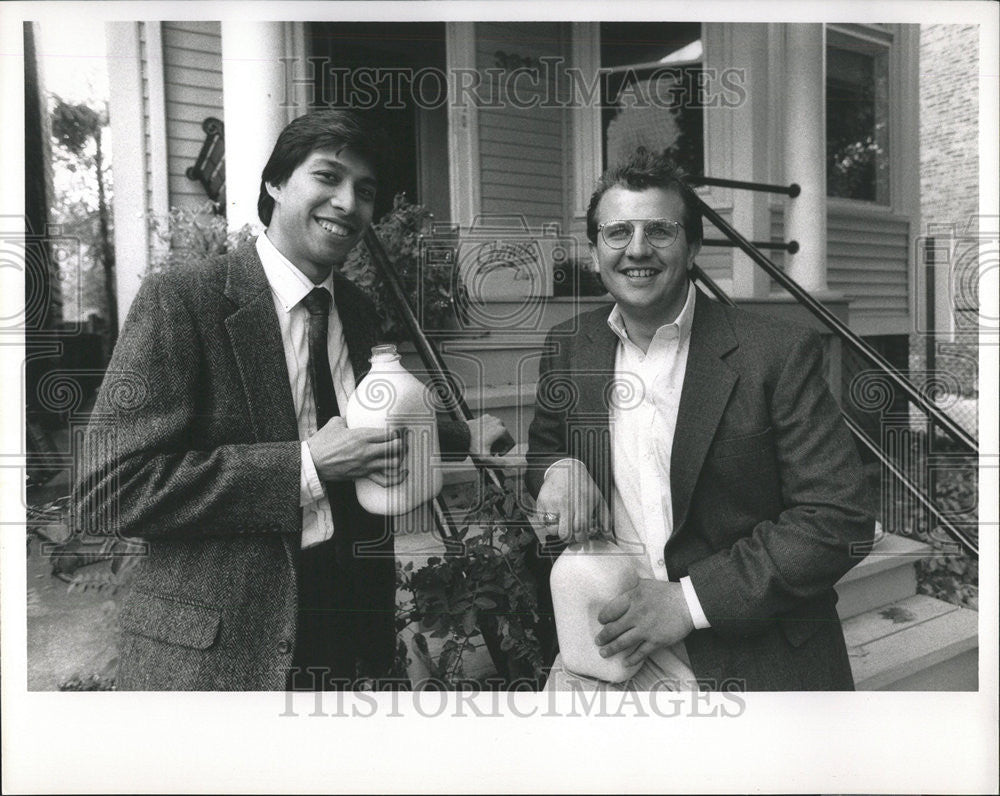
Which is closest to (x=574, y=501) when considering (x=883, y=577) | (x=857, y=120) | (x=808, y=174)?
(x=883, y=577)

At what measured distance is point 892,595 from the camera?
2475 millimetres

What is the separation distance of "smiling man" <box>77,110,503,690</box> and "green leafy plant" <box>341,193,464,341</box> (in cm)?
7

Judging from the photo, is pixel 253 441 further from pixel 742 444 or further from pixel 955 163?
pixel 955 163

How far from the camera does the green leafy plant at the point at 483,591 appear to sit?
7.44 ft

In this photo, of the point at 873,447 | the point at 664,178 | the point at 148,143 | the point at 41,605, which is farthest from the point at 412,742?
the point at 148,143


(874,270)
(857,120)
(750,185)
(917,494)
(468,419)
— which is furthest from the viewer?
(857,120)

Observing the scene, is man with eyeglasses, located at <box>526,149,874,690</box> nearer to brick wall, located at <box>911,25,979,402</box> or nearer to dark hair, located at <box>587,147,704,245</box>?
dark hair, located at <box>587,147,704,245</box>

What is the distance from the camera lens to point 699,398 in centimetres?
199

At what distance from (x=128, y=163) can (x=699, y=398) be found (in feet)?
5.82

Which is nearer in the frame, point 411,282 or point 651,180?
point 651,180

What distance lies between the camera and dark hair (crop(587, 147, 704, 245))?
199 centimetres

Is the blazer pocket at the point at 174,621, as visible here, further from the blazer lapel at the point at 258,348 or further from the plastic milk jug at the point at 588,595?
the plastic milk jug at the point at 588,595

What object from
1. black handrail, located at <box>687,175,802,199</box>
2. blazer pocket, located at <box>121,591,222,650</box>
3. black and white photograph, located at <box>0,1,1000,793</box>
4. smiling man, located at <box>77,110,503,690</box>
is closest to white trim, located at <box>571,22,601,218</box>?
black and white photograph, located at <box>0,1,1000,793</box>

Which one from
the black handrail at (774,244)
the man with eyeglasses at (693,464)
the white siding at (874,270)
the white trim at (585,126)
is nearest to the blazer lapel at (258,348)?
the man with eyeglasses at (693,464)
